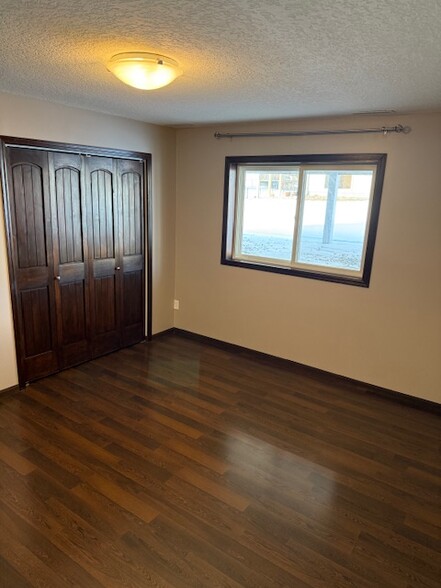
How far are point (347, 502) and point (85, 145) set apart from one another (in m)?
3.49

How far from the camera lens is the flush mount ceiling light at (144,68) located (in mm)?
1953

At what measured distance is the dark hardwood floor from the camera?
1911 millimetres

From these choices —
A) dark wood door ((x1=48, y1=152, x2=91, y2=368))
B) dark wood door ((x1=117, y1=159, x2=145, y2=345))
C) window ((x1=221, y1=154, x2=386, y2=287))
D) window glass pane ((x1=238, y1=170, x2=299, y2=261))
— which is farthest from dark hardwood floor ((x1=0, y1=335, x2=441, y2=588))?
window glass pane ((x1=238, y1=170, x2=299, y2=261))

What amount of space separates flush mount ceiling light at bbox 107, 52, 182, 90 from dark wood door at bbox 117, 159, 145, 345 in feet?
6.38

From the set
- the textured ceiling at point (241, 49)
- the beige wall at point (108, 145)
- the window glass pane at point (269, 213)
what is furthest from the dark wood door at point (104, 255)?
the window glass pane at point (269, 213)

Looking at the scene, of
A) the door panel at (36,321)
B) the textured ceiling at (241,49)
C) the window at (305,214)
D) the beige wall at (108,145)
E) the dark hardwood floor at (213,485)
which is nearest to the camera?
the textured ceiling at (241,49)

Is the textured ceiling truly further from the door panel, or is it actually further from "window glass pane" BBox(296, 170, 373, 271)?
the door panel

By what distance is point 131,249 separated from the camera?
4.27m

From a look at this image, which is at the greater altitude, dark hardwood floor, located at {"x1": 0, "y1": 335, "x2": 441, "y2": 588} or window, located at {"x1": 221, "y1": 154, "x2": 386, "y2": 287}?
window, located at {"x1": 221, "y1": 154, "x2": 386, "y2": 287}

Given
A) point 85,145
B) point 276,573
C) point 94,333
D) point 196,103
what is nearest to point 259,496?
point 276,573

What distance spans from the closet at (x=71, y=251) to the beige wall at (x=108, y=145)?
0.30 feet

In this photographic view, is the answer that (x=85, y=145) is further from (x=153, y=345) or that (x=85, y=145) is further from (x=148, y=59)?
(x=153, y=345)

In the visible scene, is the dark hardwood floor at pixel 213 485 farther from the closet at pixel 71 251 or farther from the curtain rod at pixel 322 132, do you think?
the curtain rod at pixel 322 132

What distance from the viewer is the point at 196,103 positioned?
3.04 meters
